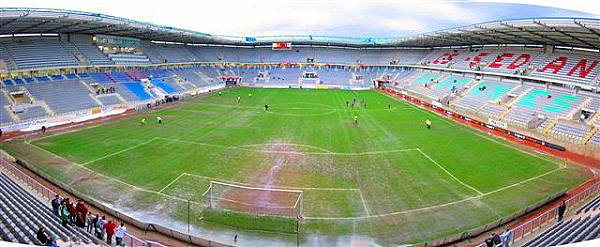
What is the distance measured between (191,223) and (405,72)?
65.9 m

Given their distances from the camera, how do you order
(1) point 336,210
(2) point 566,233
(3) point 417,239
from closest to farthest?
(2) point 566,233 < (3) point 417,239 < (1) point 336,210

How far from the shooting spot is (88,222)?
14.5m

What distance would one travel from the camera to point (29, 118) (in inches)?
1363

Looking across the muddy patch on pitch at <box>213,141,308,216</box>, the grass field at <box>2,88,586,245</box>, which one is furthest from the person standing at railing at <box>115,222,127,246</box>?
the muddy patch on pitch at <box>213,141,308,216</box>

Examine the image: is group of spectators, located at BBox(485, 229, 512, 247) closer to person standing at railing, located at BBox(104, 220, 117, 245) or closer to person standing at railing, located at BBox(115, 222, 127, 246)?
person standing at railing, located at BBox(115, 222, 127, 246)

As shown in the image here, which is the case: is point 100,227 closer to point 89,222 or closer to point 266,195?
point 89,222

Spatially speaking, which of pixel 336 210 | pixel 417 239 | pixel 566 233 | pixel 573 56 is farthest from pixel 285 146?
pixel 573 56

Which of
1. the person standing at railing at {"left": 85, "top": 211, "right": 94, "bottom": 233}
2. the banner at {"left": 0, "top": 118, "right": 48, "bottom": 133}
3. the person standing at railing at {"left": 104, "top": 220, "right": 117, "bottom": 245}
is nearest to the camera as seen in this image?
the person standing at railing at {"left": 104, "top": 220, "right": 117, "bottom": 245}

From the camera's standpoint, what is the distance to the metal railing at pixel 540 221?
14.4 m

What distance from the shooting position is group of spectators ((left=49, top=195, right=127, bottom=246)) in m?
13.2

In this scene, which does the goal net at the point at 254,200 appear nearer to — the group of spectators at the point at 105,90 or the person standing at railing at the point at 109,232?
the person standing at railing at the point at 109,232

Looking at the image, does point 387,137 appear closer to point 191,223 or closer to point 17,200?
point 191,223

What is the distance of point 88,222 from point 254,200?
658cm

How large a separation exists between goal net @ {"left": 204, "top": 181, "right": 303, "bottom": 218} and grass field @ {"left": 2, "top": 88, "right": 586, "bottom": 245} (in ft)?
2.09
